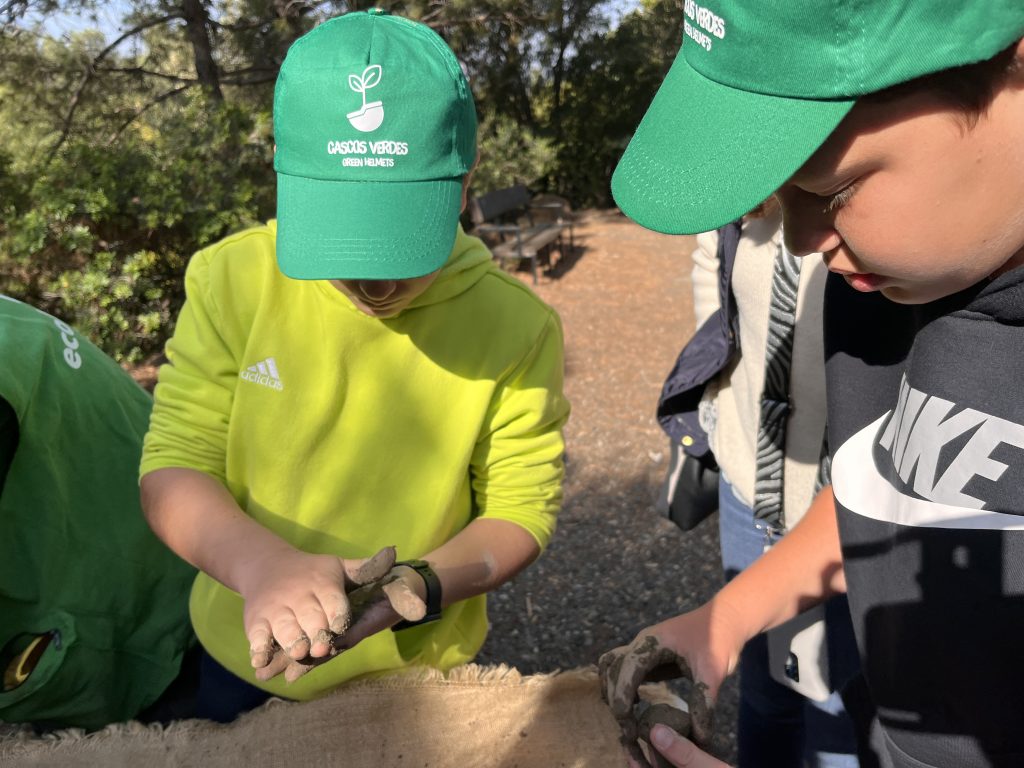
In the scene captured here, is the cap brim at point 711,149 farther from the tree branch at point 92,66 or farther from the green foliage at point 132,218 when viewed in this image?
the tree branch at point 92,66

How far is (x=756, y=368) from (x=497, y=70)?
12172 millimetres

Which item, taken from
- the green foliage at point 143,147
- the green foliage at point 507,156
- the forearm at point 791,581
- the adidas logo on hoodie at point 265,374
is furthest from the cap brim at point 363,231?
the green foliage at point 507,156

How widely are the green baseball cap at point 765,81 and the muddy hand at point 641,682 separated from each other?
0.72m

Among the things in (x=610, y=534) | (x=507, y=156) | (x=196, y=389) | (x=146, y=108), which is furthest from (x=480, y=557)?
(x=507, y=156)

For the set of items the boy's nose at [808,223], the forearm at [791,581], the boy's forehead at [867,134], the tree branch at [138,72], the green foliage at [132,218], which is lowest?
the green foliage at [132,218]

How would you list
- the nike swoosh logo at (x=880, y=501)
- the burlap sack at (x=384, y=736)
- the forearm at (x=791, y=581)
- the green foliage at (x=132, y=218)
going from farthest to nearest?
the green foliage at (x=132, y=218), the burlap sack at (x=384, y=736), the forearm at (x=791, y=581), the nike swoosh logo at (x=880, y=501)

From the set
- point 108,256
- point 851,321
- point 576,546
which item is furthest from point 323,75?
point 108,256

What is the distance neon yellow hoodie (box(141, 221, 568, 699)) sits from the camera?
146 centimetres

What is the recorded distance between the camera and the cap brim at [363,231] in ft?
4.18

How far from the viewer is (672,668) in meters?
1.32

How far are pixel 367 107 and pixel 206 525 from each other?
0.72m

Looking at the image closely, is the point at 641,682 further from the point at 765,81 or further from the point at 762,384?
the point at 765,81

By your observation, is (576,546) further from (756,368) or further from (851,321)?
(851,321)

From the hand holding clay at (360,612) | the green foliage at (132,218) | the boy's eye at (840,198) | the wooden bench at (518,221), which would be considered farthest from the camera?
the wooden bench at (518,221)
